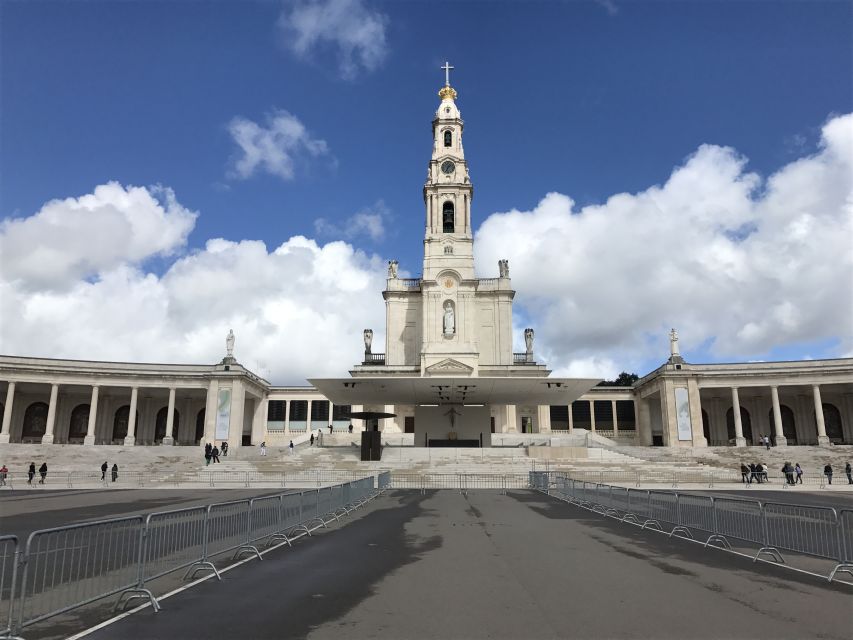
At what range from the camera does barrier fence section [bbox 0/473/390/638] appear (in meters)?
6.75

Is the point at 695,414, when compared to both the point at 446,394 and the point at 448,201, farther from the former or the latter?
the point at 448,201

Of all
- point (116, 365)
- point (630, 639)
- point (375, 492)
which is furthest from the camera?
point (116, 365)

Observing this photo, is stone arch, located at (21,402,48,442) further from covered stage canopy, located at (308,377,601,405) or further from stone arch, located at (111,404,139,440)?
covered stage canopy, located at (308,377,601,405)

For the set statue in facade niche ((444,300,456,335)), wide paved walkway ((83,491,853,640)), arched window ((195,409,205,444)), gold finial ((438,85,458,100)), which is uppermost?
gold finial ((438,85,458,100))

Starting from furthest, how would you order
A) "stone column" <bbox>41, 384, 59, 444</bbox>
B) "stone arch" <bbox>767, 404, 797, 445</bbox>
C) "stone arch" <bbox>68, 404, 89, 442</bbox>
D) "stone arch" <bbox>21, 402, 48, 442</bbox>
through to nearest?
1. "stone arch" <bbox>68, 404, 89, 442</bbox>
2. "stone arch" <bbox>767, 404, 797, 445</bbox>
3. "stone arch" <bbox>21, 402, 48, 442</bbox>
4. "stone column" <bbox>41, 384, 59, 444</bbox>

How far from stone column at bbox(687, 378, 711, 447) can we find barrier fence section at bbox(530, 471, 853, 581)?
131ft

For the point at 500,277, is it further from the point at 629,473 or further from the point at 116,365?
the point at 116,365

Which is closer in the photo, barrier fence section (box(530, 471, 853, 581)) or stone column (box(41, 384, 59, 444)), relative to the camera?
barrier fence section (box(530, 471, 853, 581))

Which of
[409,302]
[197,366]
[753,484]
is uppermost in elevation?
[409,302]

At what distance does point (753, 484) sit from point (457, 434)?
24.3 m

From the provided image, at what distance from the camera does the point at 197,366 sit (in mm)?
57500

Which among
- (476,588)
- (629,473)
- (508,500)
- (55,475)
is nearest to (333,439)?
(55,475)

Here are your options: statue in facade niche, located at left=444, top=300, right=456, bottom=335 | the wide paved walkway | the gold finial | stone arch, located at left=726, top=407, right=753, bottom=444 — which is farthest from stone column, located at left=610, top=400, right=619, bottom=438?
the wide paved walkway

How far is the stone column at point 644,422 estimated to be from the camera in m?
63.2
